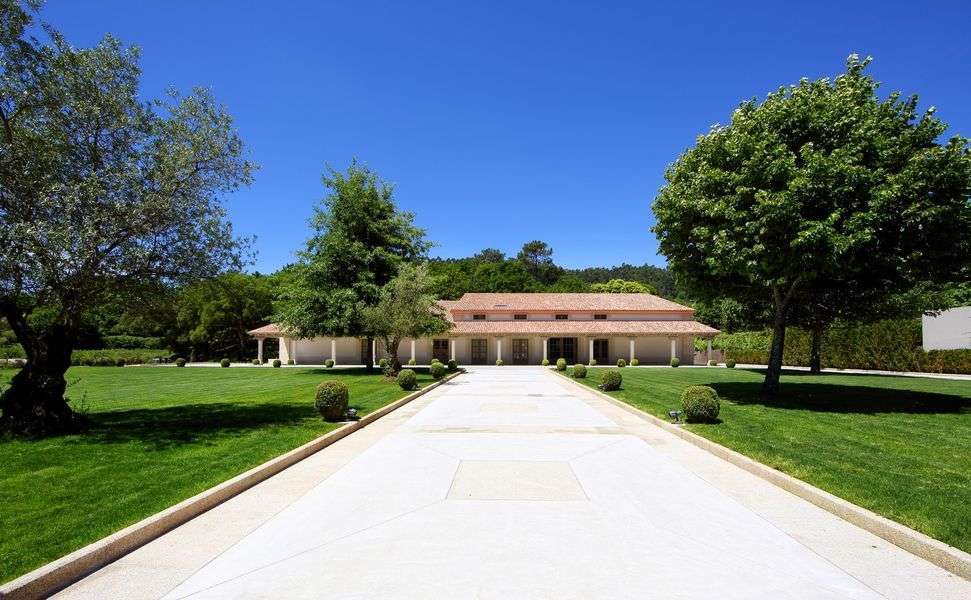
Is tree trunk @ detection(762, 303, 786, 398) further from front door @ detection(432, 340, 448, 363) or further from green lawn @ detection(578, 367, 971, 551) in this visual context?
front door @ detection(432, 340, 448, 363)

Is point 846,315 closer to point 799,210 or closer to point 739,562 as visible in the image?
point 799,210

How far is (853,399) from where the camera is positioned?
17953 millimetres

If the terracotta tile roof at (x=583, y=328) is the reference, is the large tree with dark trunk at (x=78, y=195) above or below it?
above

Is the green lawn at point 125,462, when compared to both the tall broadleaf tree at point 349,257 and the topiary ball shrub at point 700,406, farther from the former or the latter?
the tall broadleaf tree at point 349,257

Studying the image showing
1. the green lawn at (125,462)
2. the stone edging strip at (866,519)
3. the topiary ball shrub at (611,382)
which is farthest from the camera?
the topiary ball shrub at (611,382)

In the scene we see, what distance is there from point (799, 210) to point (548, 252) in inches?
3533

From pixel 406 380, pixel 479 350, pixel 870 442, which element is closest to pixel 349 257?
pixel 406 380

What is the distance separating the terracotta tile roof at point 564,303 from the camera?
49.8 m

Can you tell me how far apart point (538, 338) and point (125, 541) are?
43843mm

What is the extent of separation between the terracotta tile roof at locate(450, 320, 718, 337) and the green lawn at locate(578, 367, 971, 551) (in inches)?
1012

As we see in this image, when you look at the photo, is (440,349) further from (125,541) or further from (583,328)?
(125,541)

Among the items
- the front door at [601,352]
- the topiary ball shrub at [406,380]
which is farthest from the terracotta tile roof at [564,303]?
the topiary ball shrub at [406,380]

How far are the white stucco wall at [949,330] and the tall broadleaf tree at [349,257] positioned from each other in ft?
108

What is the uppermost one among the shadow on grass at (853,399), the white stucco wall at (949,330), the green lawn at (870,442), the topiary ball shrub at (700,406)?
the white stucco wall at (949,330)
